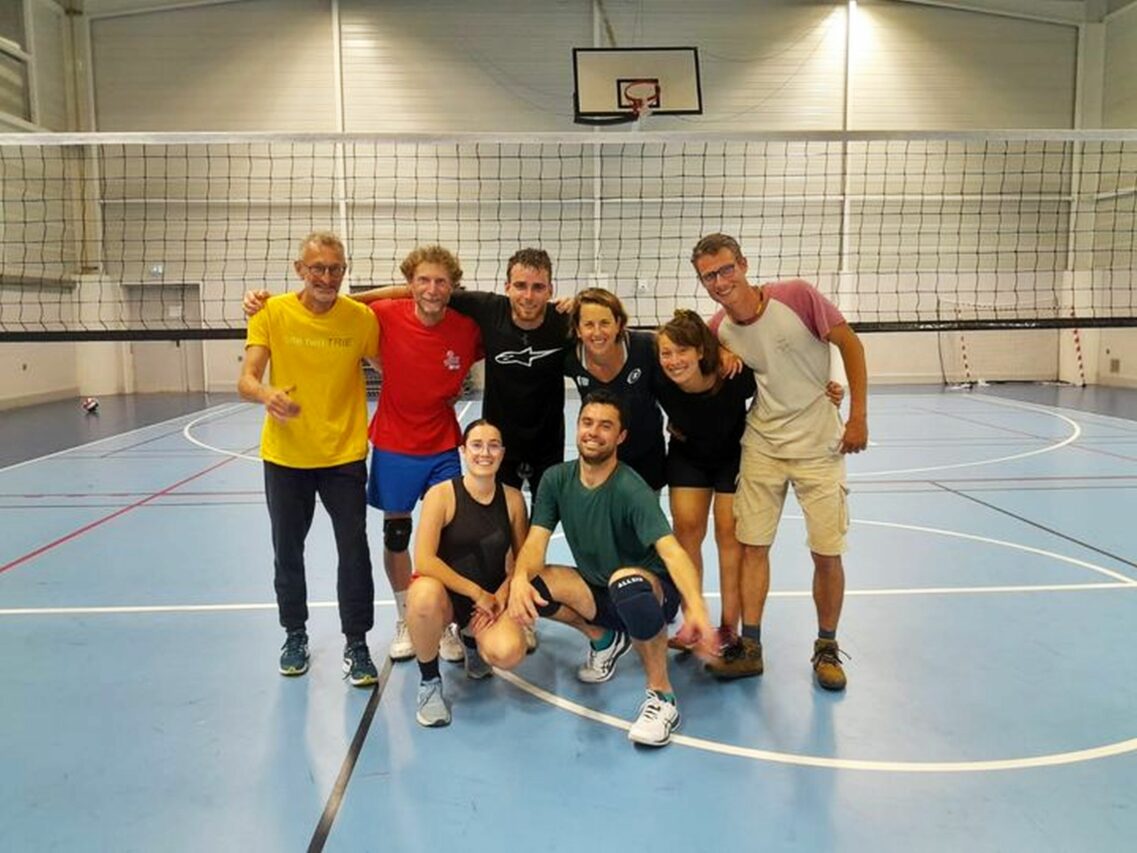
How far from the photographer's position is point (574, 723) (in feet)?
10.3

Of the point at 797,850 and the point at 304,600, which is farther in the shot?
the point at 304,600

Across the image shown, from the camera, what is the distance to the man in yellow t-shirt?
338 cm

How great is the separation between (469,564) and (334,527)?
602mm

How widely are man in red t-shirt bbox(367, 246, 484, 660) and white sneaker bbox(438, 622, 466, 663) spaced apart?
1.95ft

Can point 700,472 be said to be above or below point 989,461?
above

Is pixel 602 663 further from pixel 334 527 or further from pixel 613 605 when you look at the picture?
pixel 334 527

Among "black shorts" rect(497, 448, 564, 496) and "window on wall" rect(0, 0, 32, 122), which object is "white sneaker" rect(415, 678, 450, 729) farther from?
"window on wall" rect(0, 0, 32, 122)

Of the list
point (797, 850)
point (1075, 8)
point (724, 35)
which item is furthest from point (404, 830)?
point (1075, 8)

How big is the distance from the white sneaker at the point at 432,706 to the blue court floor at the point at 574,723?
0.05m

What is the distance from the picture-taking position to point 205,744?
301 cm

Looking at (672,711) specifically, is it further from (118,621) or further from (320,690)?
(118,621)

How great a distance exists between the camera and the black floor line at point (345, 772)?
2461 millimetres

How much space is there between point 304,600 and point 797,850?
85.7 inches

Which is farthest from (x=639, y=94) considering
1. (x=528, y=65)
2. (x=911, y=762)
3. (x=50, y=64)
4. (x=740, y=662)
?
(x=911, y=762)
